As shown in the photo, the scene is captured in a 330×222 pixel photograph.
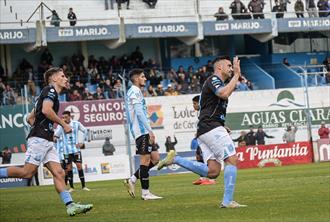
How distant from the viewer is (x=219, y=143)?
13.5 metres

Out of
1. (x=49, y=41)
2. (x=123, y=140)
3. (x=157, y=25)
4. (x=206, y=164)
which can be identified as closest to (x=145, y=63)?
(x=157, y=25)

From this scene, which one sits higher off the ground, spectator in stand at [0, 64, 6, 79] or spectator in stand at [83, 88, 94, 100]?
spectator in stand at [0, 64, 6, 79]

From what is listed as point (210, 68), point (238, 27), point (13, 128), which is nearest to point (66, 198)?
point (13, 128)

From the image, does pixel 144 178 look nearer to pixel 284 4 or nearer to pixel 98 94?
pixel 98 94

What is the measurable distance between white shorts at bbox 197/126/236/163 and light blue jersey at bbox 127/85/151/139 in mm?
3023

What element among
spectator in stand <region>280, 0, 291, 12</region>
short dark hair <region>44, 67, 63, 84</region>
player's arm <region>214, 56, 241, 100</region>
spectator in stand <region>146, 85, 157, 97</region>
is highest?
spectator in stand <region>280, 0, 291, 12</region>

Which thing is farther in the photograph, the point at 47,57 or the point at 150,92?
the point at 47,57

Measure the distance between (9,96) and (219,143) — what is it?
26.3m

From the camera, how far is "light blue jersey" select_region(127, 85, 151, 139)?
16.7m

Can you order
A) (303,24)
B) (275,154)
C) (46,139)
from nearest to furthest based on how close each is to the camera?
(46,139)
(275,154)
(303,24)

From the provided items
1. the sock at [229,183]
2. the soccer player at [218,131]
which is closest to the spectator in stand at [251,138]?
the soccer player at [218,131]

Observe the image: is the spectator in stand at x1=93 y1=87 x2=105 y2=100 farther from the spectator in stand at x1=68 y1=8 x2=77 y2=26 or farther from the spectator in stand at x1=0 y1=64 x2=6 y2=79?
the spectator in stand at x1=68 y1=8 x2=77 y2=26

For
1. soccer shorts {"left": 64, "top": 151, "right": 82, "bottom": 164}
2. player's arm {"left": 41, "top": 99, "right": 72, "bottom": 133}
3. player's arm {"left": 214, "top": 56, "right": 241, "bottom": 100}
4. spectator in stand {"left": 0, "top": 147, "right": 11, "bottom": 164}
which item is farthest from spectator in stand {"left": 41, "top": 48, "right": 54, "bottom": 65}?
player's arm {"left": 214, "top": 56, "right": 241, "bottom": 100}

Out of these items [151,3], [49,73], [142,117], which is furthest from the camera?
[151,3]
